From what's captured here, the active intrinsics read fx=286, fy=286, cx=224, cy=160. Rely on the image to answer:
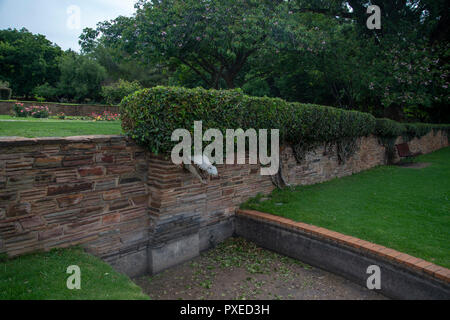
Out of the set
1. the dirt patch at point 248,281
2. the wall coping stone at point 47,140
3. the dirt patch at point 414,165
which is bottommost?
the dirt patch at point 248,281

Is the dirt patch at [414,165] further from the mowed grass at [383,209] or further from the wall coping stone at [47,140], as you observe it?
the wall coping stone at [47,140]

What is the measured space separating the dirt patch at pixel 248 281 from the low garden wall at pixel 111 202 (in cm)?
31

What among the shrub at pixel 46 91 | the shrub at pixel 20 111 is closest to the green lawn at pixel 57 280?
the shrub at pixel 20 111

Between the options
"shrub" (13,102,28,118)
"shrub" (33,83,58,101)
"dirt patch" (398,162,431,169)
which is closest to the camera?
"shrub" (13,102,28,118)

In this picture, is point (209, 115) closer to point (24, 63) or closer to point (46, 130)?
point (46, 130)

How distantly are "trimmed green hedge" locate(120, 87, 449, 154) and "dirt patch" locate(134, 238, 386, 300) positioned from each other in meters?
1.74

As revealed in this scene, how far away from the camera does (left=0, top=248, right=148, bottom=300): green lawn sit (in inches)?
92.2

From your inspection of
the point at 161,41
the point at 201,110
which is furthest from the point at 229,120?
the point at 161,41

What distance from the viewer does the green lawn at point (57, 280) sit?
234 centimetres

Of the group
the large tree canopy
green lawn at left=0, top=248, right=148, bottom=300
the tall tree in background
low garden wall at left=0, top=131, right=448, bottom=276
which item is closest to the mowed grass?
low garden wall at left=0, top=131, right=448, bottom=276

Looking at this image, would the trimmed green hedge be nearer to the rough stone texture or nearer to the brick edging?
the rough stone texture

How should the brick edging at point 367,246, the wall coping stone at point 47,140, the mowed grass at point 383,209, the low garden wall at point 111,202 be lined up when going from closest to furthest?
the wall coping stone at point 47,140, the low garden wall at point 111,202, the brick edging at point 367,246, the mowed grass at point 383,209

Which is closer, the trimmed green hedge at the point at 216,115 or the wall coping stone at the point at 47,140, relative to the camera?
the wall coping stone at the point at 47,140

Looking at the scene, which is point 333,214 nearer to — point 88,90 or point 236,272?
point 236,272
